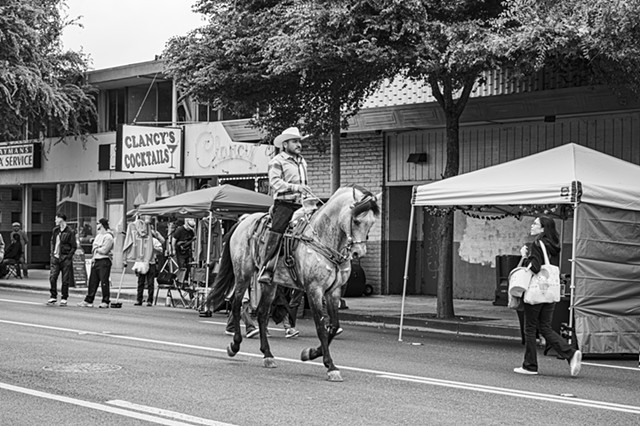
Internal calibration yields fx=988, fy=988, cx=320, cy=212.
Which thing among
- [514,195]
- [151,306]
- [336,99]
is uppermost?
[336,99]

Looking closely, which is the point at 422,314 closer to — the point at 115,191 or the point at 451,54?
the point at 451,54

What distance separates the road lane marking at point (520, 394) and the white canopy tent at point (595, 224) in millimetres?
3724

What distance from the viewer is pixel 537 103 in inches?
837

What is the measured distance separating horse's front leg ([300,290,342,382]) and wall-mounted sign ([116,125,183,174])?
67.5ft

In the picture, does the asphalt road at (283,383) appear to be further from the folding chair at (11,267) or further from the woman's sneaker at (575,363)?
the folding chair at (11,267)

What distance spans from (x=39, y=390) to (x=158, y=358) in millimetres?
2679

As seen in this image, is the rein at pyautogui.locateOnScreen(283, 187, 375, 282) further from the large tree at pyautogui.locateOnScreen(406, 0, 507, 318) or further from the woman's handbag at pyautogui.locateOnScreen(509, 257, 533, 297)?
the large tree at pyautogui.locateOnScreen(406, 0, 507, 318)

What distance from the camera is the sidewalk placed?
17812mm

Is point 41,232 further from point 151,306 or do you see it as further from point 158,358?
point 158,358

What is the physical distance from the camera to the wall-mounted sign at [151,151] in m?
31.1

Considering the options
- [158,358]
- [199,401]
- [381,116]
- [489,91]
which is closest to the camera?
[199,401]

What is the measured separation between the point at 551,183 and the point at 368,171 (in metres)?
12.2

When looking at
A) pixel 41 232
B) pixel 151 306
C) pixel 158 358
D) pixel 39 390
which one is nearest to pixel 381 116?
pixel 151 306

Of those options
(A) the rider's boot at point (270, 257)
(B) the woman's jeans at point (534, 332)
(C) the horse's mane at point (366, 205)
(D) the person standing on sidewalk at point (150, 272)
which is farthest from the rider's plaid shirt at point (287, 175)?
(D) the person standing on sidewalk at point (150, 272)
